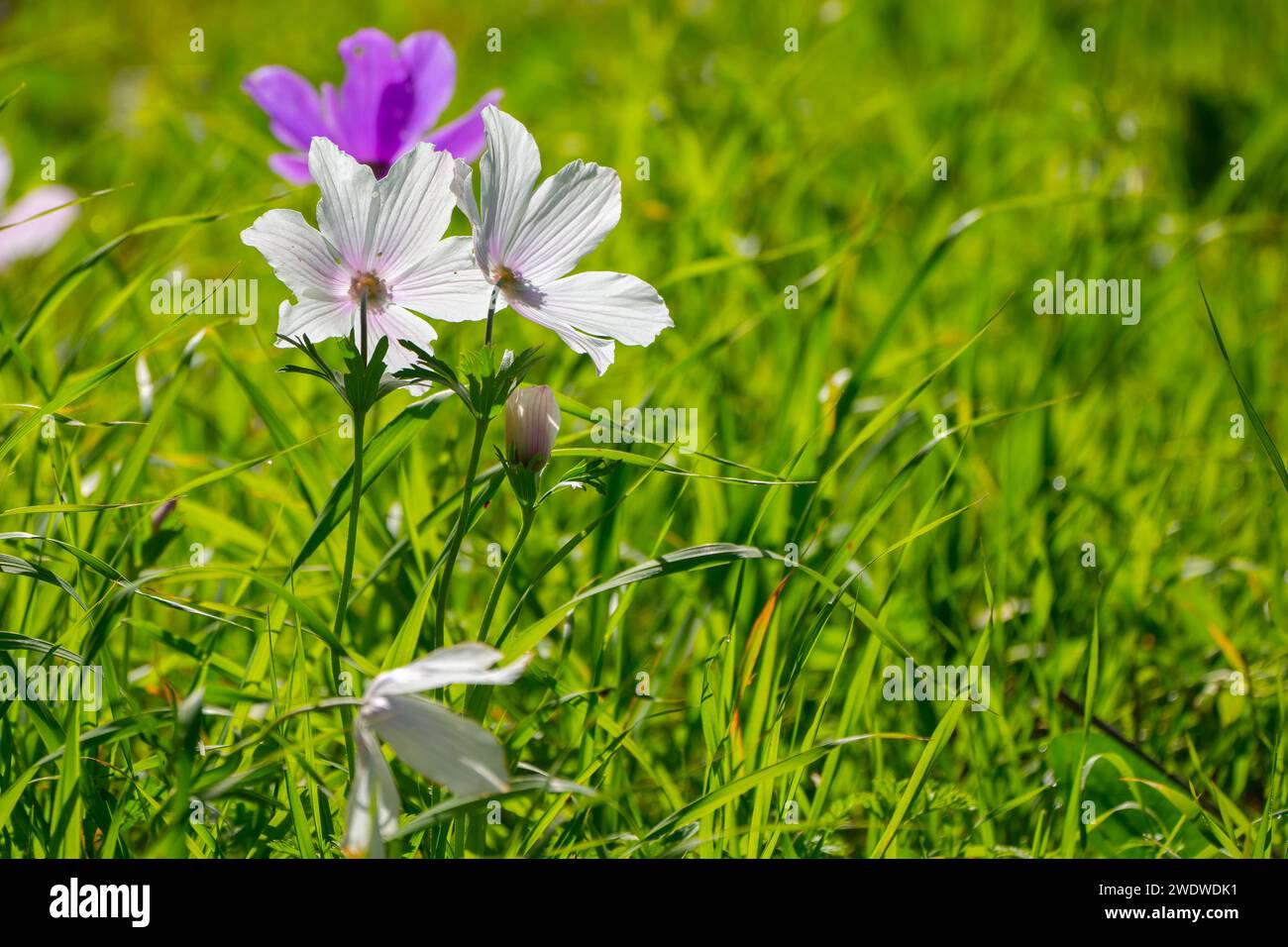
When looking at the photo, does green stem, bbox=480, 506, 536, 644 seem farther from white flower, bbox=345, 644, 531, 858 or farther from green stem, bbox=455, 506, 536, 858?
white flower, bbox=345, 644, 531, 858

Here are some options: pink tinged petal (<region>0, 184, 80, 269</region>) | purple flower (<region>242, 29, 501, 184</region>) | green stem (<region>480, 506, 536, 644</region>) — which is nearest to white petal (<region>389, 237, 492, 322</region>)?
green stem (<region>480, 506, 536, 644</region>)

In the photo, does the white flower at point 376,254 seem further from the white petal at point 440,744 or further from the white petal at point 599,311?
the white petal at point 440,744

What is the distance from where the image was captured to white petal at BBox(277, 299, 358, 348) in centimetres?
69

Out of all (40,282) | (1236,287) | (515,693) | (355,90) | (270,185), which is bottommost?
(515,693)

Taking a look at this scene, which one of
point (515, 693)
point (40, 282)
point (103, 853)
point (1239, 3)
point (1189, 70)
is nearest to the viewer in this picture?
point (103, 853)

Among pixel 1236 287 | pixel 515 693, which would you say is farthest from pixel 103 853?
pixel 1236 287

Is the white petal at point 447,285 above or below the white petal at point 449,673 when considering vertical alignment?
above

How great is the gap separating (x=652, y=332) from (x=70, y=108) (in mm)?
2755

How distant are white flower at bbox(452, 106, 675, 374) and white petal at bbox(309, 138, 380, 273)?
0.07m

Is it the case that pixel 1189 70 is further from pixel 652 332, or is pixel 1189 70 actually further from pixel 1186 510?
pixel 652 332

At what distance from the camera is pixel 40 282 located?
1879 mm

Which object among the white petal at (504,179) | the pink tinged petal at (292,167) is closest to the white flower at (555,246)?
the white petal at (504,179)

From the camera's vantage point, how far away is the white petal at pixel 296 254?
2.15 ft

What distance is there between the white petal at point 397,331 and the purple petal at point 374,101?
257 mm
